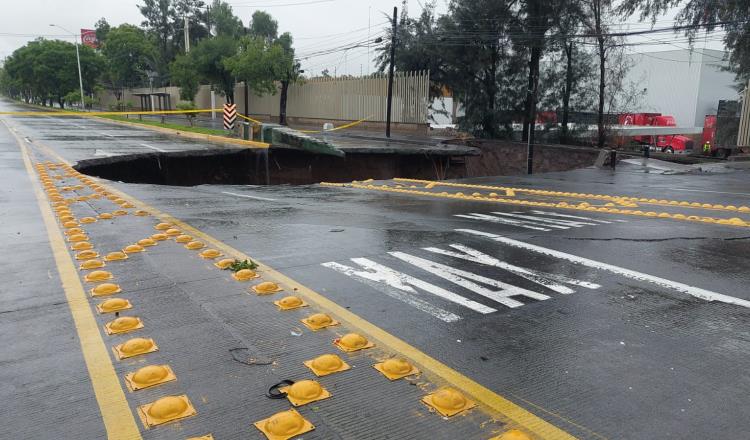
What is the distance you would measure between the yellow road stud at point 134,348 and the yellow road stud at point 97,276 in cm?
145

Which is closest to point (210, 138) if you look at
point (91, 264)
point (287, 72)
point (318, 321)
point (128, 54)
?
point (287, 72)

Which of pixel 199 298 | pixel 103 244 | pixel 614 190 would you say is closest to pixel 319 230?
pixel 103 244

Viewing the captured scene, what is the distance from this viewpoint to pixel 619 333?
147 inches

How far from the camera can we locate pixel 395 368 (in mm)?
3170

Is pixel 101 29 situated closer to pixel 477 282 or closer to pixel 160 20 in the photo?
pixel 160 20

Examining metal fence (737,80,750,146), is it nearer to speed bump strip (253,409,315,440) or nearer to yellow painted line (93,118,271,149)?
yellow painted line (93,118,271,149)

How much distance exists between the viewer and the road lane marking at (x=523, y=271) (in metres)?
4.73

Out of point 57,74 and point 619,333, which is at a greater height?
point 57,74

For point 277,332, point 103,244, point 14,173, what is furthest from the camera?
point 14,173

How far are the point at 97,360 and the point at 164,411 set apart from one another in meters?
0.83

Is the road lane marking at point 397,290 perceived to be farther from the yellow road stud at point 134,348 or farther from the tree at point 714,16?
the tree at point 714,16

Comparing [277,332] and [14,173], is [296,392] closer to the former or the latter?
[277,332]

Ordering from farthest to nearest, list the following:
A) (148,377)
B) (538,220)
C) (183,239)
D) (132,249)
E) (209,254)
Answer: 1. (538,220)
2. (183,239)
3. (132,249)
4. (209,254)
5. (148,377)

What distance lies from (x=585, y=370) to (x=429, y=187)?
381 inches
